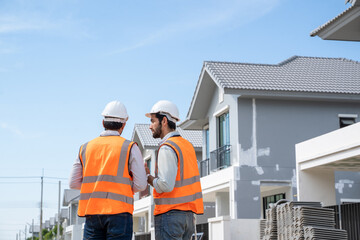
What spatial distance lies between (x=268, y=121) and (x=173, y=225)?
17.4 meters

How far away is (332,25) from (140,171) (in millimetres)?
10873

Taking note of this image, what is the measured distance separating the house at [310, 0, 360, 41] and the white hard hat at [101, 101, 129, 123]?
30.3 feet

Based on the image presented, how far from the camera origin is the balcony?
921 inches

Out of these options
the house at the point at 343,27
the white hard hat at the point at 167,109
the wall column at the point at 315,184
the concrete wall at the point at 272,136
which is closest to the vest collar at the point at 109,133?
the white hard hat at the point at 167,109

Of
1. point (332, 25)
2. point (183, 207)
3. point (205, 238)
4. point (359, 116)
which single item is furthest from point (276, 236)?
point (183, 207)

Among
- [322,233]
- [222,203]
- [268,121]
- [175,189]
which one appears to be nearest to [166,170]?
[175,189]

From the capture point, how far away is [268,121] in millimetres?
22719

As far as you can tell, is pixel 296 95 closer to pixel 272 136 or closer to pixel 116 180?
pixel 272 136

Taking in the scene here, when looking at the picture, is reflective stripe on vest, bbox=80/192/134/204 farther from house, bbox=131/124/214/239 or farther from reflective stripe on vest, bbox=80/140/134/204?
house, bbox=131/124/214/239

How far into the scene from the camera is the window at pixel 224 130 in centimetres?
2411

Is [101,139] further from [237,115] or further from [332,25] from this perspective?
[237,115]

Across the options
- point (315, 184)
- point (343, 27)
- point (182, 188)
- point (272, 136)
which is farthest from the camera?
point (272, 136)

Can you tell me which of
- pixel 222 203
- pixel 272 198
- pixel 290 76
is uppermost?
pixel 290 76

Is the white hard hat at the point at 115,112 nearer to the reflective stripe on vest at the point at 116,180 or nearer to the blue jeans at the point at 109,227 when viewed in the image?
the reflective stripe on vest at the point at 116,180
